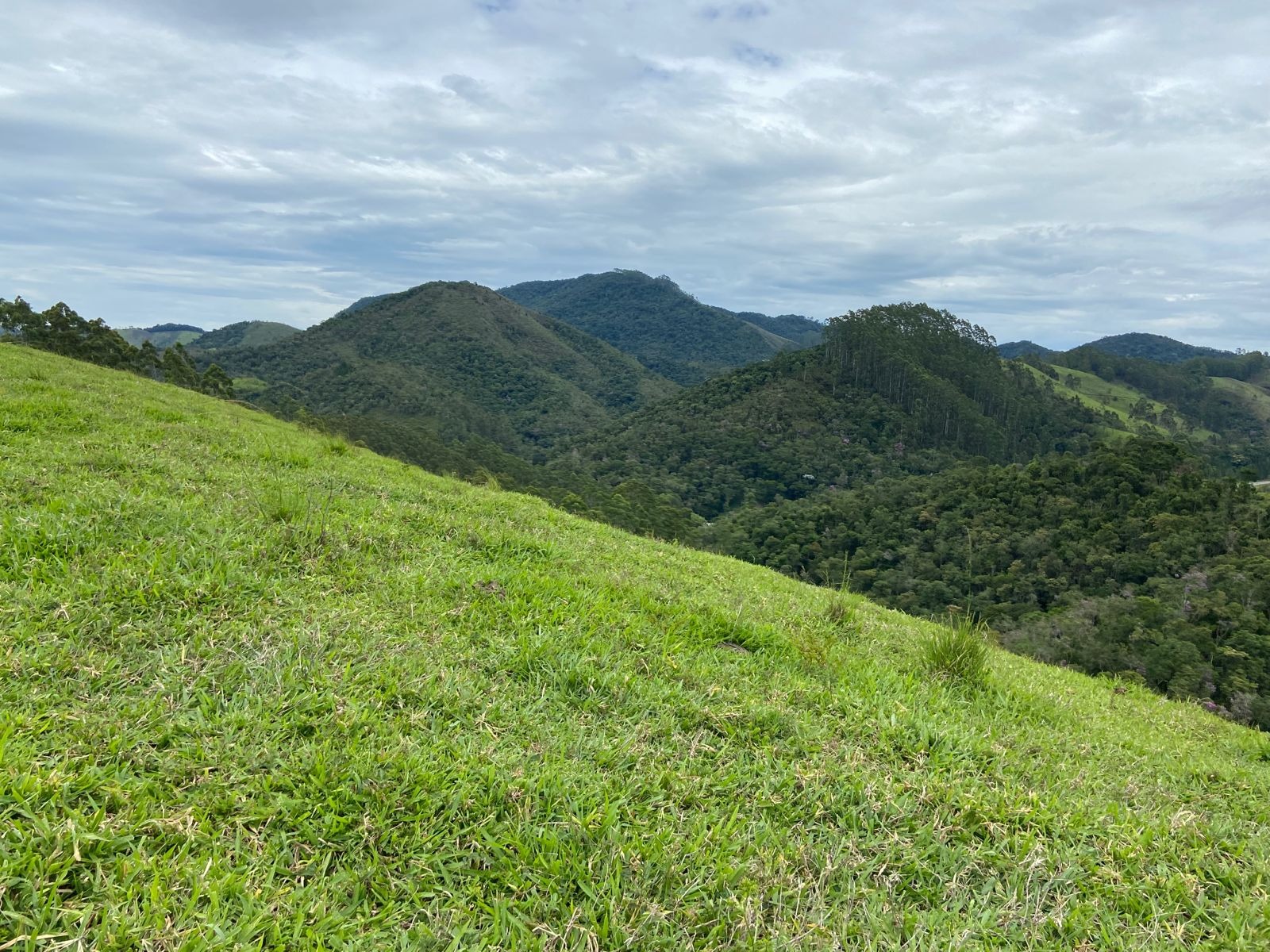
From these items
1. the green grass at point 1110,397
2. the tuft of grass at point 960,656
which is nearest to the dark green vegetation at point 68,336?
the tuft of grass at point 960,656

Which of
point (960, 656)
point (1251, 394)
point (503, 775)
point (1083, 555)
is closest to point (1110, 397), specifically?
point (1251, 394)

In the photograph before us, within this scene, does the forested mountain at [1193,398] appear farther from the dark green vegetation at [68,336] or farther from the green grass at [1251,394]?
the dark green vegetation at [68,336]

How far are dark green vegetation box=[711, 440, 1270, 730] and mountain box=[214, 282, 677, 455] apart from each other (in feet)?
267

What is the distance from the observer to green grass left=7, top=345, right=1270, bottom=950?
7.24ft

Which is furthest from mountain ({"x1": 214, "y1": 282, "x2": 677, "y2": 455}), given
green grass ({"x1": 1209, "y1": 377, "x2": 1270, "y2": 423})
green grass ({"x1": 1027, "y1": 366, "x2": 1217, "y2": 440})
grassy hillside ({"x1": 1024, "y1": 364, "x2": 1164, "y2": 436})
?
green grass ({"x1": 1209, "y1": 377, "x2": 1270, "y2": 423})

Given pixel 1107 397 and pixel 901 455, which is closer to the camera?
pixel 901 455

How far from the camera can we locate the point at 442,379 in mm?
165375

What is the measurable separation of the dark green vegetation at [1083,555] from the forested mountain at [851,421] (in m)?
25.7

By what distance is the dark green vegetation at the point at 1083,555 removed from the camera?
2803 cm

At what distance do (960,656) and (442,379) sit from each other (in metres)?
171

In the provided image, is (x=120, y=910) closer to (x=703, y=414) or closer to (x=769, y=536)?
(x=769, y=536)

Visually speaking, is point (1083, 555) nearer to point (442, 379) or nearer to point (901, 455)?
point (901, 455)

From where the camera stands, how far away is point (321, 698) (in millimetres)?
3117

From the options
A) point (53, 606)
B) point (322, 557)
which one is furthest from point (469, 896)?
point (322, 557)
